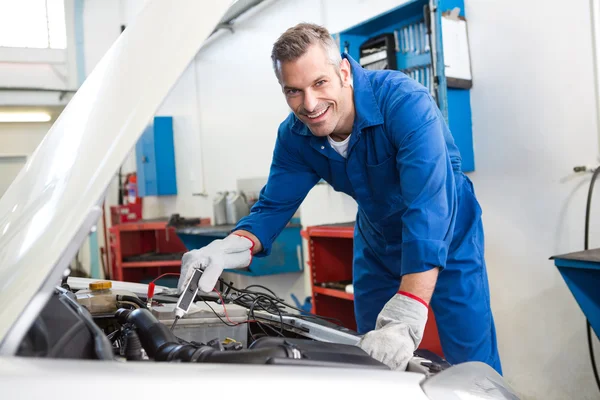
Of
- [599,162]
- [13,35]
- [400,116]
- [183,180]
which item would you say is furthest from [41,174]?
[13,35]

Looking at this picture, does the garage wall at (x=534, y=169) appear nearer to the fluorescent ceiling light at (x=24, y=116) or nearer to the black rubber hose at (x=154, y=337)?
the black rubber hose at (x=154, y=337)

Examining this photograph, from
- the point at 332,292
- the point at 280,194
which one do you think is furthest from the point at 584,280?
the point at 332,292

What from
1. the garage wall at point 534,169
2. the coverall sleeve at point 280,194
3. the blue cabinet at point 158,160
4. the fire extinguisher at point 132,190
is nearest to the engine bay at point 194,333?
the coverall sleeve at point 280,194

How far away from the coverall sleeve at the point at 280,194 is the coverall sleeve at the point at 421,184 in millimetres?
434

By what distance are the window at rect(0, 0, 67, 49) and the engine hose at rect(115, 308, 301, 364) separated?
7.41 m

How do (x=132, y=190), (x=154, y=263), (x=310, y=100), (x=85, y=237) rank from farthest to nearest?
(x=132, y=190)
(x=154, y=263)
(x=310, y=100)
(x=85, y=237)

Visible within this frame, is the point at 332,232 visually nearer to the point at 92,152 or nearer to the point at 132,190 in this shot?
the point at 92,152

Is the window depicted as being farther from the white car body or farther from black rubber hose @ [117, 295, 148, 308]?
the white car body

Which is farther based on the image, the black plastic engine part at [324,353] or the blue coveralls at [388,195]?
the blue coveralls at [388,195]

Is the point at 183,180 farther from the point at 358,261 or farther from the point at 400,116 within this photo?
the point at 400,116

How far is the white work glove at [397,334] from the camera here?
3.49 feet

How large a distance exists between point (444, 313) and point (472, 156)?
138cm

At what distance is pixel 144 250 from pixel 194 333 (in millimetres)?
5162

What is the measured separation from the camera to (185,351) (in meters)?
0.88
